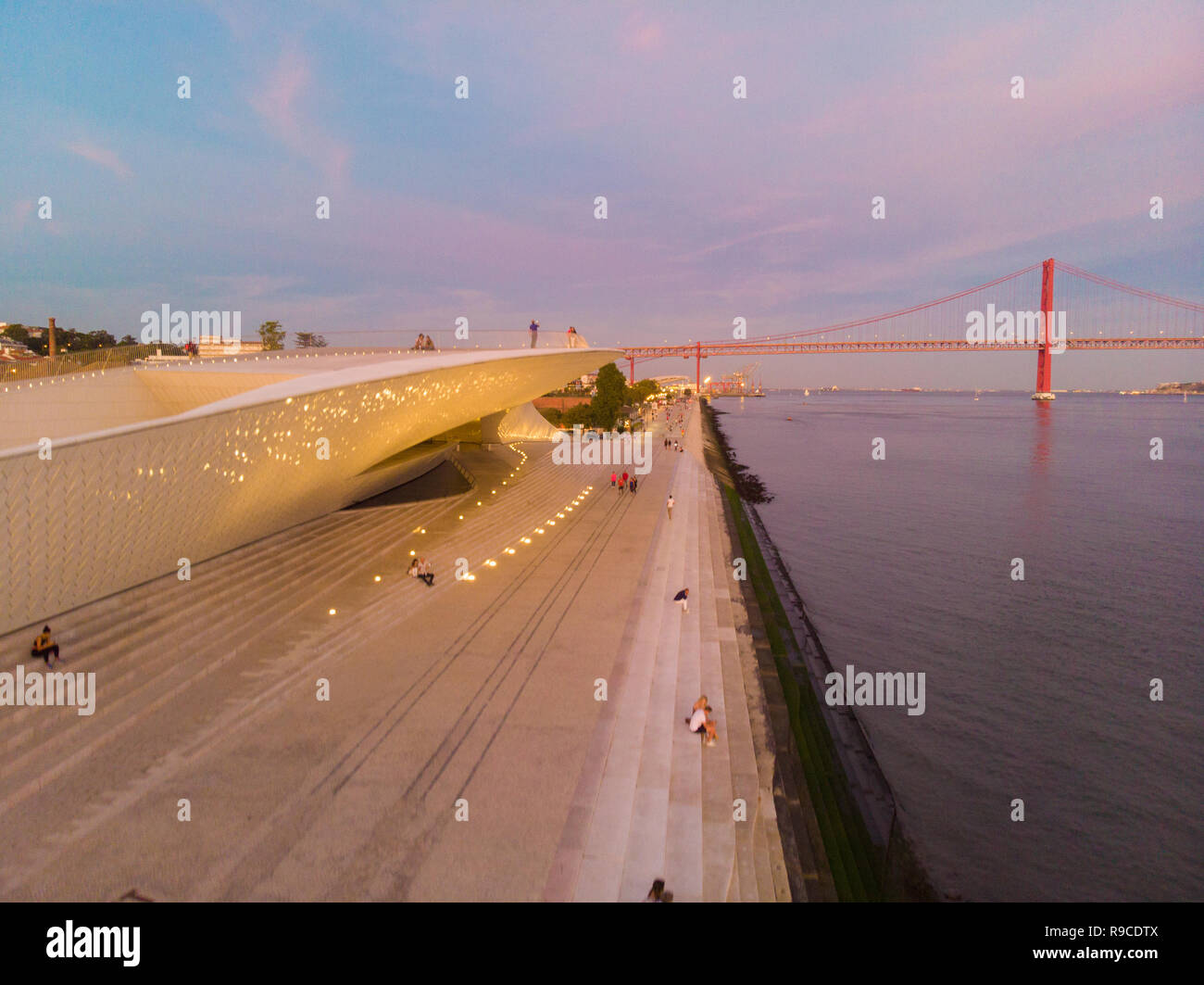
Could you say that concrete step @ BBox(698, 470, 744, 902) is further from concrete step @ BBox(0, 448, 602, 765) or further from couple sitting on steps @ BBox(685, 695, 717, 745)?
concrete step @ BBox(0, 448, 602, 765)

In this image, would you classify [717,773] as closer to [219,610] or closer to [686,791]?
[686,791]

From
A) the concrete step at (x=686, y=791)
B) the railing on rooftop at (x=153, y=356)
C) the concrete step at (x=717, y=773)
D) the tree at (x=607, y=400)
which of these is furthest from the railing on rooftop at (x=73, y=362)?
the tree at (x=607, y=400)

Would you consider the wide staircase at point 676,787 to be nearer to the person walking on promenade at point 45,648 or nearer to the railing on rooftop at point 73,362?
the person walking on promenade at point 45,648

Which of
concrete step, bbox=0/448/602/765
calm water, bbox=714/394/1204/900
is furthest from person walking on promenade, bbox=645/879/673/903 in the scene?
concrete step, bbox=0/448/602/765

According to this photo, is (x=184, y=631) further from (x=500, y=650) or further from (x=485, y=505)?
(x=485, y=505)

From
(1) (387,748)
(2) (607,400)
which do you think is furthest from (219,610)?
(2) (607,400)

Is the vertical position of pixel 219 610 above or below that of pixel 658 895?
above

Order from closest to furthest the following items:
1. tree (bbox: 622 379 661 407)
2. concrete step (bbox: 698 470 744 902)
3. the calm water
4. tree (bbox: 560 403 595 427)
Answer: concrete step (bbox: 698 470 744 902)
the calm water
tree (bbox: 560 403 595 427)
tree (bbox: 622 379 661 407)
